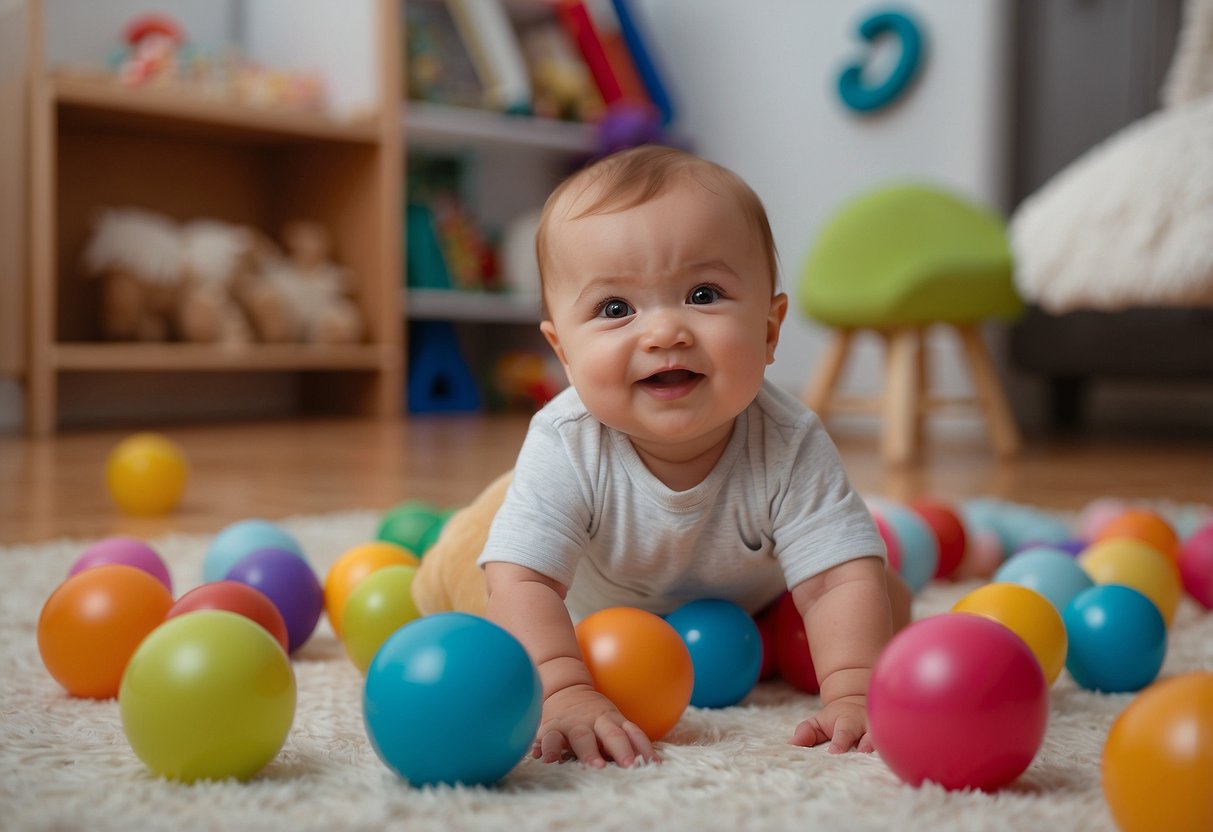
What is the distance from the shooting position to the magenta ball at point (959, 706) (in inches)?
23.0

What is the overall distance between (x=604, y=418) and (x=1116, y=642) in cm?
39

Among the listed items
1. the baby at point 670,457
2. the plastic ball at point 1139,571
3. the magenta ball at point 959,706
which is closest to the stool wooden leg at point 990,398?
the plastic ball at point 1139,571

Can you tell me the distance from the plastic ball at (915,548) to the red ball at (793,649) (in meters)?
0.30

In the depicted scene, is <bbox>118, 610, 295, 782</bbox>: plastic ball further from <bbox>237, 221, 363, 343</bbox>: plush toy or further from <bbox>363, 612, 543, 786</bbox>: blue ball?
<bbox>237, 221, 363, 343</bbox>: plush toy

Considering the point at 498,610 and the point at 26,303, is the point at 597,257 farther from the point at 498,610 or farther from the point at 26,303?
the point at 26,303

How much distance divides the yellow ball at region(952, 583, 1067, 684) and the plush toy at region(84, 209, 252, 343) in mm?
2687

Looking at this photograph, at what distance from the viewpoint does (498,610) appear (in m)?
0.80

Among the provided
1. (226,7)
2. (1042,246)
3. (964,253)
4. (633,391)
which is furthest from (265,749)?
(226,7)

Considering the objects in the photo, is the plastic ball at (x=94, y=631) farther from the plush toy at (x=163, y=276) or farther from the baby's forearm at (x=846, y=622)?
the plush toy at (x=163, y=276)

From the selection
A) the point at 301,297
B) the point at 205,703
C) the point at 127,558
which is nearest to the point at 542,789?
the point at 205,703

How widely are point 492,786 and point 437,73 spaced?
335 centimetres

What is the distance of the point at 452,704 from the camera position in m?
0.59

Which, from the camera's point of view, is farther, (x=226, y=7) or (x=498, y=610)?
(x=226, y=7)

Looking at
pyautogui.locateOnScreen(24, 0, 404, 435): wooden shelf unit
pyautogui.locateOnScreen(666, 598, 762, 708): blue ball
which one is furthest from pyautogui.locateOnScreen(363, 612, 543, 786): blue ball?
pyautogui.locateOnScreen(24, 0, 404, 435): wooden shelf unit
